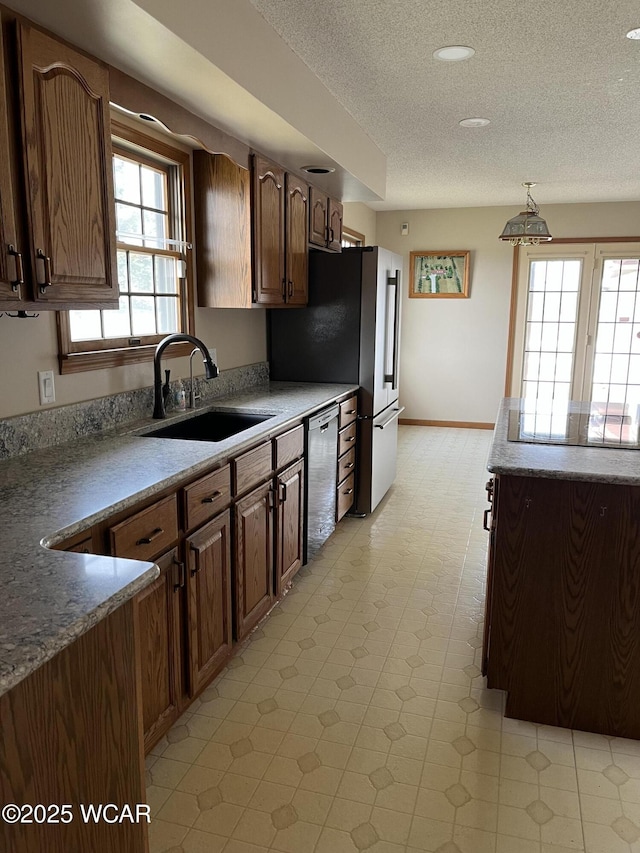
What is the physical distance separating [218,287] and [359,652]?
1896 millimetres

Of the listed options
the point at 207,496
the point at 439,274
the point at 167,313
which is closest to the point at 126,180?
the point at 167,313

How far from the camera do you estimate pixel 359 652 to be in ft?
8.59

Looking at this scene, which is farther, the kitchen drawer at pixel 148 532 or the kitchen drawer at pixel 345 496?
the kitchen drawer at pixel 345 496

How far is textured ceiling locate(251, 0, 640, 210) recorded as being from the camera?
2289 mm

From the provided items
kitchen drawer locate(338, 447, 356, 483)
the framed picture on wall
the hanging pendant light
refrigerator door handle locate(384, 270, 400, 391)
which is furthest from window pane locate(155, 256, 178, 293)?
the framed picture on wall

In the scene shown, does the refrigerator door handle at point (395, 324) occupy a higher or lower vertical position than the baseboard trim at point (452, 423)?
higher

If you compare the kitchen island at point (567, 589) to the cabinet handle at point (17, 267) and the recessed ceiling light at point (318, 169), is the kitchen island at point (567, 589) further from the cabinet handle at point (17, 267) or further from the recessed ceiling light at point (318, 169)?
the recessed ceiling light at point (318, 169)

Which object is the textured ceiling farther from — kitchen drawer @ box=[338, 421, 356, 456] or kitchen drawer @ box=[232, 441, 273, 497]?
kitchen drawer @ box=[338, 421, 356, 456]

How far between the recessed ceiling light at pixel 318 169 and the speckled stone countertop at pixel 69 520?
4.87 feet

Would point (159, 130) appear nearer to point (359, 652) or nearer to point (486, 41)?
point (486, 41)

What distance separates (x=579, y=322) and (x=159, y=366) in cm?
537

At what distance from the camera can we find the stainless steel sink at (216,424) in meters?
2.97

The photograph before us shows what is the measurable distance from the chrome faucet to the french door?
5.05 m

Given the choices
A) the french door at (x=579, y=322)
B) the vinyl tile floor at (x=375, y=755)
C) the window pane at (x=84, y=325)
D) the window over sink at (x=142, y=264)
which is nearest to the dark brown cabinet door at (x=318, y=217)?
the window over sink at (x=142, y=264)
